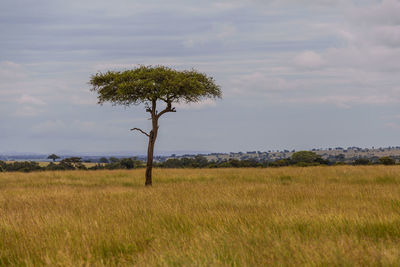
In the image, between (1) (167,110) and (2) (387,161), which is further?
(2) (387,161)

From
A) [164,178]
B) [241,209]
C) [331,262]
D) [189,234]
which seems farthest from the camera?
[164,178]

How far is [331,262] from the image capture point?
5.34 metres

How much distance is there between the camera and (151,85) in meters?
22.2

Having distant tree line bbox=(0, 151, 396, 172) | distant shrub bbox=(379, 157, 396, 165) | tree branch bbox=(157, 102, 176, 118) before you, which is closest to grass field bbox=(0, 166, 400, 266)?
tree branch bbox=(157, 102, 176, 118)

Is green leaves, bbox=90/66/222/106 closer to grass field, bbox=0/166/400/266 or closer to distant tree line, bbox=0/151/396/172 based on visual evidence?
grass field, bbox=0/166/400/266

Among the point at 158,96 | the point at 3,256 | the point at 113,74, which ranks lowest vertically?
the point at 3,256

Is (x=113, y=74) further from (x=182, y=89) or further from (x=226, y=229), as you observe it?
(x=226, y=229)

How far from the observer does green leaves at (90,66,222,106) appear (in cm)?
2244

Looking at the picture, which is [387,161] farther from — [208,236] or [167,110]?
[208,236]

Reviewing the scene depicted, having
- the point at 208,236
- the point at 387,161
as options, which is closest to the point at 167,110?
the point at 208,236

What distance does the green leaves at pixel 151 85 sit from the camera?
2244cm

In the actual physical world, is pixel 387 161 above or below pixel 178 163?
above

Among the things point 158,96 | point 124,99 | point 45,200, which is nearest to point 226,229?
point 45,200

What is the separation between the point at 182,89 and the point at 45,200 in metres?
11.2
